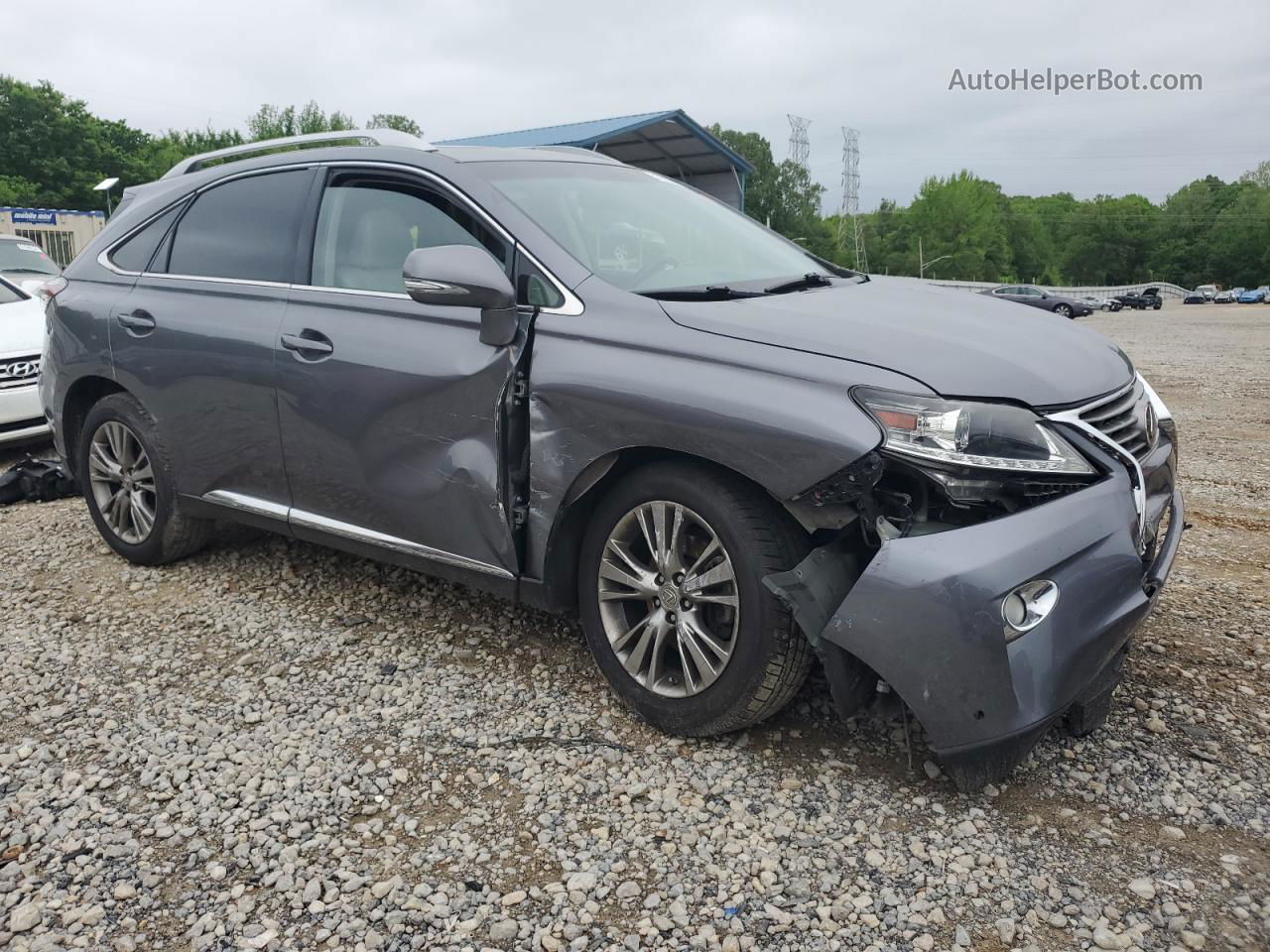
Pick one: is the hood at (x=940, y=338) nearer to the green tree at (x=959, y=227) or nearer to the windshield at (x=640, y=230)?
the windshield at (x=640, y=230)

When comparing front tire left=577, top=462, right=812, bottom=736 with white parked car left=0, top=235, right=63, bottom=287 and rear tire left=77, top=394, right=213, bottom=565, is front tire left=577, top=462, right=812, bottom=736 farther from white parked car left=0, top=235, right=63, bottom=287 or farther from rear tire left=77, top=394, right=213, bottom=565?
white parked car left=0, top=235, right=63, bottom=287

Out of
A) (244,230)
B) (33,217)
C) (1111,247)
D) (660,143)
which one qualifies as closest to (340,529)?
(244,230)

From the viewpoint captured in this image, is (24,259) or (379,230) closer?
(379,230)

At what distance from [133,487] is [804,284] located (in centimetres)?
325

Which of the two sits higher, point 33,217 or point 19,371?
point 33,217

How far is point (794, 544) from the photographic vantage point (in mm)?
2693

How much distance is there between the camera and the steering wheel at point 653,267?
10.4 feet

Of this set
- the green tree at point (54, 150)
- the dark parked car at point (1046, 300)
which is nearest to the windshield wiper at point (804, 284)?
the dark parked car at point (1046, 300)

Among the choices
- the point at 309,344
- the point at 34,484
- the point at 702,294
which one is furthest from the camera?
the point at 34,484

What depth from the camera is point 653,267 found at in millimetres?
3324

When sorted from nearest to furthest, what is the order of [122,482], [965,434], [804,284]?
[965,434], [804,284], [122,482]

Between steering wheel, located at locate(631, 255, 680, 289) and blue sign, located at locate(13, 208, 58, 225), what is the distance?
33.8m

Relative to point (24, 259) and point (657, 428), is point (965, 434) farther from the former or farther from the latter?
point (24, 259)

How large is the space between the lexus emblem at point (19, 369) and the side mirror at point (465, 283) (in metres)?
5.24
